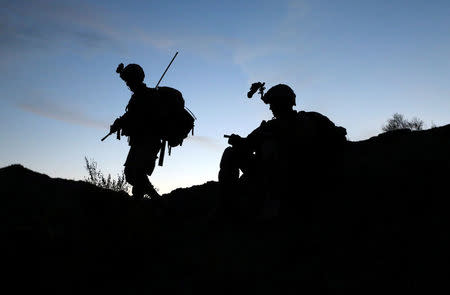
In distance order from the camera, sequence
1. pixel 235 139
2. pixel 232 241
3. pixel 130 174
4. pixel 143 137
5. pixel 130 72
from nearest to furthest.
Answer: pixel 232 241 < pixel 235 139 < pixel 130 174 < pixel 143 137 < pixel 130 72

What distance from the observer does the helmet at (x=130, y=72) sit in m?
5.95

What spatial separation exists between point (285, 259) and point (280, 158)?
132 centimetres

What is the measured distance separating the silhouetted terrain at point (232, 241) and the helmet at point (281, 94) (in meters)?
0.90

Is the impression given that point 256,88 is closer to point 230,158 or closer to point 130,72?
point 230,158

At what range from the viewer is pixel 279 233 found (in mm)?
4254

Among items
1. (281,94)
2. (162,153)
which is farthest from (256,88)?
(162,153)

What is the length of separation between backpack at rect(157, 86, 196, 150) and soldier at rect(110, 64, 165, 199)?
0.09 meters

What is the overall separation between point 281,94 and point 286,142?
2.00 ft

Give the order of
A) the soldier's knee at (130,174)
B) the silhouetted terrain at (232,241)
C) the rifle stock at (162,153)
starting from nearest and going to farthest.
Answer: the silhouetted terrain at (232,241) → the soldier's knee at (130,174) → the rifle stock at (162,153)

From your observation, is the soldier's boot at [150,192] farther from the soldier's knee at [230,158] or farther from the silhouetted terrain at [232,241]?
the soldier's knee at [230,158]

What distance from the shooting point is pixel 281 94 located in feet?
15.3

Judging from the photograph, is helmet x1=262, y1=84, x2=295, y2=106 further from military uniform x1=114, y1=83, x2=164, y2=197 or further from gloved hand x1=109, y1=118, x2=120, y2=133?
gloved hand x1=109, y1=118, x2=120, y2=133

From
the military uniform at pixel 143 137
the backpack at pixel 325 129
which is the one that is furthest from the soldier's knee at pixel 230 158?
the military uniform at pixel 143 137

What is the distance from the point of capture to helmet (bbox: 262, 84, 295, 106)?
4.66m
